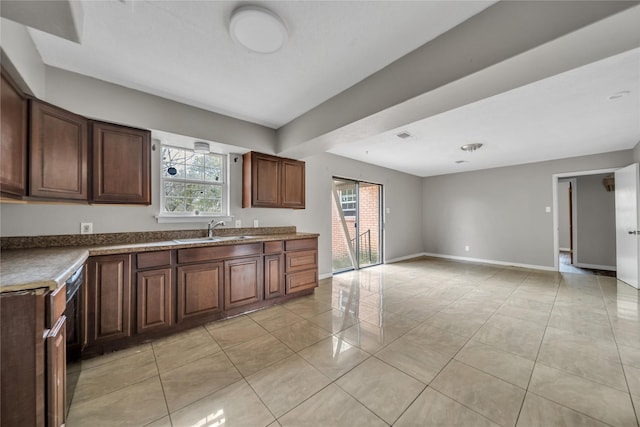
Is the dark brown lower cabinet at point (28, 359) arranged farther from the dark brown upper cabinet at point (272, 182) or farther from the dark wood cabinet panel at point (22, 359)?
the dark brown upper cabinet at point (272, 182)

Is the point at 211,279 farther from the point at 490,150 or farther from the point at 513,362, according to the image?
the point at 490,150

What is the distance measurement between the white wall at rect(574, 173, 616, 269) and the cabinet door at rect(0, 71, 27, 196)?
925cm

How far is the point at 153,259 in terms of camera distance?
2291 millimetres

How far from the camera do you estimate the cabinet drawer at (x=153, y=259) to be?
2.23 m

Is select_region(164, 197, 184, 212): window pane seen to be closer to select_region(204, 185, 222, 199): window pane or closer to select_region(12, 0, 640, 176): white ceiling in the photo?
select_region(204, 185, 222, 199): window pane

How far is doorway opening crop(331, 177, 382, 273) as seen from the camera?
5.17 metres

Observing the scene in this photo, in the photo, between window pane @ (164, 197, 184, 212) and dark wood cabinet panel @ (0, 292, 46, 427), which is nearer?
dark wood cabinet panel @ (0, 292, 46, 427)

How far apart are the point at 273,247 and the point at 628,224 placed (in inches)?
231

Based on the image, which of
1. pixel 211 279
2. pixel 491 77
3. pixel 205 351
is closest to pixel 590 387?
pixel 491 77

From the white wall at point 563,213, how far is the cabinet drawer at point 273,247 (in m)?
8.31

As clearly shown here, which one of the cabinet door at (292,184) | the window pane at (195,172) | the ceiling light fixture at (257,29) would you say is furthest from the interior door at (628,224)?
Answer: the window pane at (195,172)

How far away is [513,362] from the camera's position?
196 centimetres

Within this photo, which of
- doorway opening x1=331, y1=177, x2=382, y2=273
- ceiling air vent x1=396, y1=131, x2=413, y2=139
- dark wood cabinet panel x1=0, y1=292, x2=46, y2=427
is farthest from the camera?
doorway opening x1=331, y1=177, x2=382, y2=273

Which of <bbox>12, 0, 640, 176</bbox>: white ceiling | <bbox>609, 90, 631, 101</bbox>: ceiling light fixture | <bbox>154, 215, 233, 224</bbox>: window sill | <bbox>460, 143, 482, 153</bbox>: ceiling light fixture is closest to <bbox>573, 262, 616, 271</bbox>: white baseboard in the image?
<bbox>12, 0, 640, 176</bbox>: white ceiling
